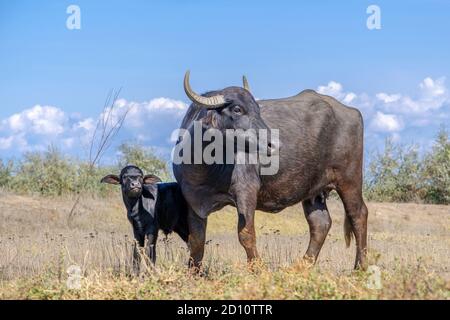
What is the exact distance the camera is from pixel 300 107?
32.9 ft

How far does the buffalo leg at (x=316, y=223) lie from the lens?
33.1 feet

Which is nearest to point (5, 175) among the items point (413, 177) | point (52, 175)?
point (52, 175)

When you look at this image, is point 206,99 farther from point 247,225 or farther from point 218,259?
point 218,259

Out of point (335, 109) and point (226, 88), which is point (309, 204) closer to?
point (335, 109)

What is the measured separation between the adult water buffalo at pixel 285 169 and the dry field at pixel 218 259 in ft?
2.04

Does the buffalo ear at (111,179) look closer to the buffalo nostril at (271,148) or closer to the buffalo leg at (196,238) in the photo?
the buffalo leg at (196,238)

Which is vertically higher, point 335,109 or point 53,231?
point 335,109

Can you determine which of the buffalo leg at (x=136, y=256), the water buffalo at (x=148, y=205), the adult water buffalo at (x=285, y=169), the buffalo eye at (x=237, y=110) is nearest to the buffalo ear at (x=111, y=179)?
the water buffalo at (x=148, y=205)

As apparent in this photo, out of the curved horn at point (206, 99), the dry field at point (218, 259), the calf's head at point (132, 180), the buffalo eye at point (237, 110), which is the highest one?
the curved horn at point (206, 99)
